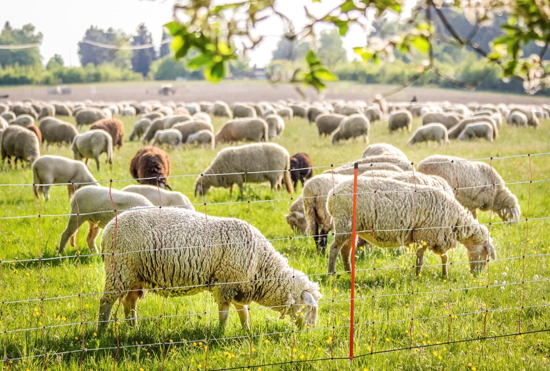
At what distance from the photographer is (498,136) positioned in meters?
21.9

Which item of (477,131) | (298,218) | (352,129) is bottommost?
(298,218)

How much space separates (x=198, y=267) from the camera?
468cm

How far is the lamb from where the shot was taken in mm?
17266

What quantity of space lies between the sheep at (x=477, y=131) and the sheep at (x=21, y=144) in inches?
581

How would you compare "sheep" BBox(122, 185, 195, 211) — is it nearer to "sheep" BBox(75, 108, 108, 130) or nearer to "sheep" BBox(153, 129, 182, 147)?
"sheep" BBox(153, 129, 182, 147)

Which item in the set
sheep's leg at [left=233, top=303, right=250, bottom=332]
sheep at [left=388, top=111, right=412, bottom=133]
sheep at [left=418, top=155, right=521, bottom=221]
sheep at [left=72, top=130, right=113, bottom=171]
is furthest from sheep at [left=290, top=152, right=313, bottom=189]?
sheep at [left=388, top=111, right=412, bottom=133]

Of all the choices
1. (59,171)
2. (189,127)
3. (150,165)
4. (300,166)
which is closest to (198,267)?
(59,171)

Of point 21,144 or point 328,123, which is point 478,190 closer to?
point 21,144

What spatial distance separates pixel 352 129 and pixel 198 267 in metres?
16.7

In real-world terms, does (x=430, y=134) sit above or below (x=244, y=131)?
below

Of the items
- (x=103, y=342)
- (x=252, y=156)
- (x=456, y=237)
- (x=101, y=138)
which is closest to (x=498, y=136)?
(x=252, y=156)

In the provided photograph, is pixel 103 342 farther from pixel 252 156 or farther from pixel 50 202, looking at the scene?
pixel 252 156

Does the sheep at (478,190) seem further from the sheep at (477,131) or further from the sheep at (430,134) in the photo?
the sheep at (477,131)

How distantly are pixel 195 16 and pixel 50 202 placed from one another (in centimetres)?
863
